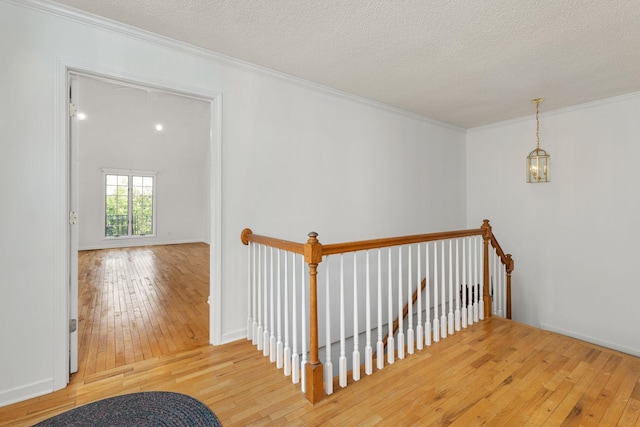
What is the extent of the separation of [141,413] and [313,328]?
1.11m

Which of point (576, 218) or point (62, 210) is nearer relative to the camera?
point (62, 210)

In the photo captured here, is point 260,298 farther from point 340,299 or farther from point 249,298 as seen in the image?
point 340,299

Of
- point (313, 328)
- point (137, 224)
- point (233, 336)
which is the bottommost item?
point (233, 336)

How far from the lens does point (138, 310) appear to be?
11.7ft

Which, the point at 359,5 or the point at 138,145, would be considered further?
the point at 138,145

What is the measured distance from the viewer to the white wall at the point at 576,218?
139 inches

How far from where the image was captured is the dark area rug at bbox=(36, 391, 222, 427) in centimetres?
168

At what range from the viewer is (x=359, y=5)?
195cm

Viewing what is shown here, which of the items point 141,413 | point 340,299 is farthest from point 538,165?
point 141,413

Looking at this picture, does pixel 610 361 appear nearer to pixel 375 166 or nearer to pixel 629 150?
pixel 629 150

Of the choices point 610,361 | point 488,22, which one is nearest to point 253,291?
point 488,22

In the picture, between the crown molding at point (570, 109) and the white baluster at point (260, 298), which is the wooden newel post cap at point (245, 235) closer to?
the white baluster at point (260, 298)

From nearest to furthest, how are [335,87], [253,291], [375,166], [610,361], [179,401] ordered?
[179,401] → [610,361] → [253,291] → [335,87] → [375,166]

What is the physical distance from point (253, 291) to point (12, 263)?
1601 mm
